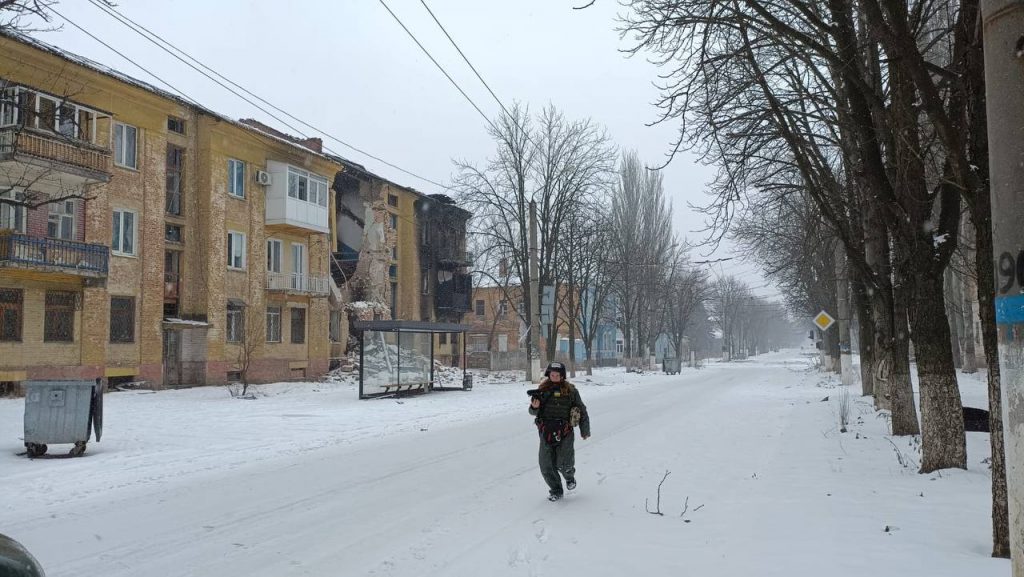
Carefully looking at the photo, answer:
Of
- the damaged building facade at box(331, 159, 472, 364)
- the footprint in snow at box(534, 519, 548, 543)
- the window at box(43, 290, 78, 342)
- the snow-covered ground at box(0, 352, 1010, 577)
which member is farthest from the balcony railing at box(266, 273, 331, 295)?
the footprint in snow at box(534, 519, 548, 543)

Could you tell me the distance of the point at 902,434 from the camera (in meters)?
12.4

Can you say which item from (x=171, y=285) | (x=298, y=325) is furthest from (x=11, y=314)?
(x=298, y=325)

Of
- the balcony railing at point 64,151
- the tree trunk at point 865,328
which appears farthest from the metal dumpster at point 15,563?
the balcony railing at point 64,151

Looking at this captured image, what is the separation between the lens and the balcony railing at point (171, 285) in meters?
30.7

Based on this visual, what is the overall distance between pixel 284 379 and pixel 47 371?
11943 mm

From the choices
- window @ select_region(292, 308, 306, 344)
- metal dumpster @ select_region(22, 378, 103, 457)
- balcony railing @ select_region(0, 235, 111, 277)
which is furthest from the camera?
window @ select_region(292, 308, 306, 344)

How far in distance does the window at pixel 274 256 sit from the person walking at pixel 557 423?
29.6 m

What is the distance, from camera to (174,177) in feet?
102

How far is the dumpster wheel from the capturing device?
11.4m

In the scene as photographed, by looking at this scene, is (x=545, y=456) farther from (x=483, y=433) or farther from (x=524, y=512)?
(x=483, y=433)

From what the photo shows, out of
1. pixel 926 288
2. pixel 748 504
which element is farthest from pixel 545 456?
pixel 926 288

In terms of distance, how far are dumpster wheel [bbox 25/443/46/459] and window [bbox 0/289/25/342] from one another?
14.8 m

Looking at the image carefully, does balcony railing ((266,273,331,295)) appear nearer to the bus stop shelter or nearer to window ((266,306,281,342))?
window ((266,306,281,342))

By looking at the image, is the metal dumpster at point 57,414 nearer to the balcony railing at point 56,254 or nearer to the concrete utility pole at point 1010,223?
the concrete utility pole at point 1010,223
